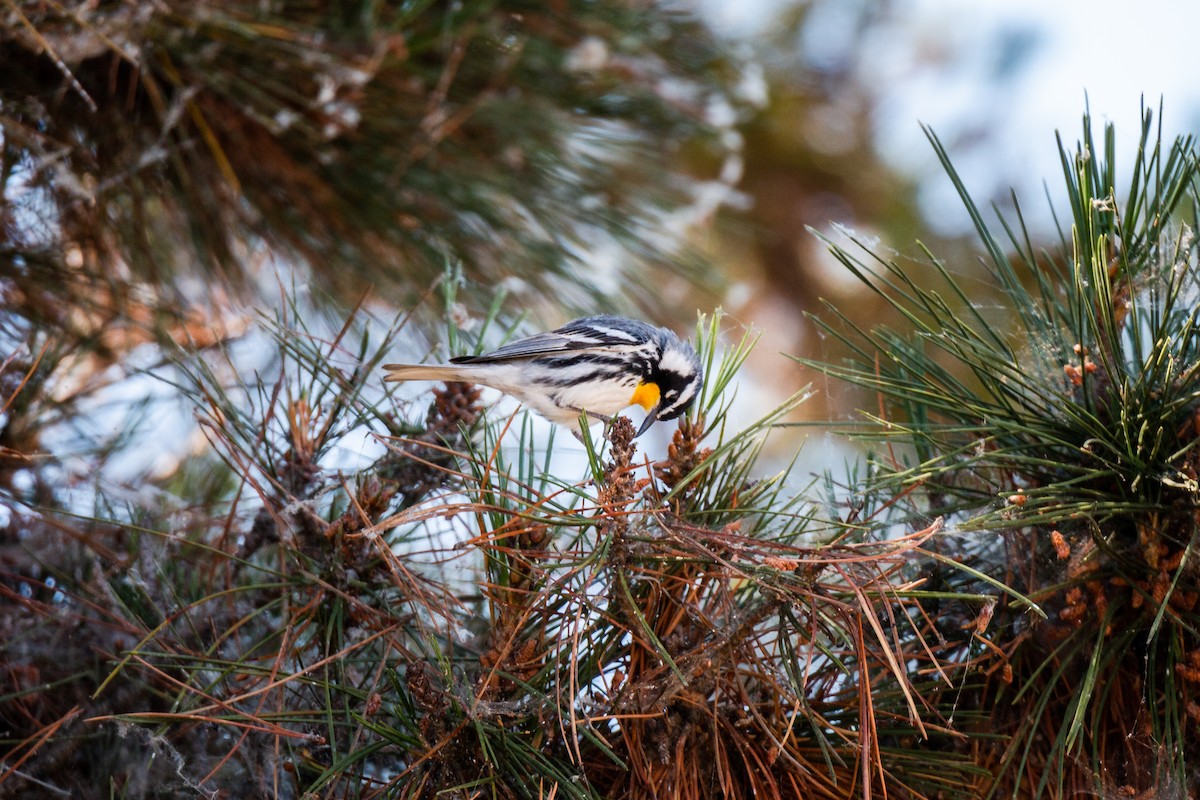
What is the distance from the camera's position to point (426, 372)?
183 cm

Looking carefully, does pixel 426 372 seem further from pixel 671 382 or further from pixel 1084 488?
pixel 1084 488

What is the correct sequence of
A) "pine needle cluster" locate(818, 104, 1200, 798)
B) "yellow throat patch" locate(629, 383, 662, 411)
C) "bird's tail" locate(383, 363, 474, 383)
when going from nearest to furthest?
"pine needle cluster" locate(818, 104, 1200, 798), "bird's tail" locate(383, 363, 474, 383), "yellow throat patch" locate(629, 383, 662, 411)

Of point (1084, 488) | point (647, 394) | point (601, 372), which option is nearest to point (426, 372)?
point (601, 372)

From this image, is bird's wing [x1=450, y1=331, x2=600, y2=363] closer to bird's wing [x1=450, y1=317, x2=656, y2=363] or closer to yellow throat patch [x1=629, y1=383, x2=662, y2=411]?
bird's wing [x1=450, y1=317, x2=656, y2=363]

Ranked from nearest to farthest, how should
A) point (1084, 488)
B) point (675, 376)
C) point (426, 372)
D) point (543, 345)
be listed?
point (1084, 488) < point (426, 372) < point (543, 345) < point (675, 376)

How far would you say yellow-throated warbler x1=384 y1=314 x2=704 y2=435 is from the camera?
206 centimetres

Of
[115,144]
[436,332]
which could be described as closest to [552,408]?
[436,332]

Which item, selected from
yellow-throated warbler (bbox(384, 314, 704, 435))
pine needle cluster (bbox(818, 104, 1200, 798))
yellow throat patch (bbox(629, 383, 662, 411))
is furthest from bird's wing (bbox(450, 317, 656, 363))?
pine needle cluster (bbox(818, 104, 1200, 798))


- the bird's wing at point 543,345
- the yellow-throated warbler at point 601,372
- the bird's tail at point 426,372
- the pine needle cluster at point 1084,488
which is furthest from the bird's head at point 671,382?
the pine needle cluster at point 1084,488

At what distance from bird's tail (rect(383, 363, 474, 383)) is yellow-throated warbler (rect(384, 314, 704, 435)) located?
0.13 m

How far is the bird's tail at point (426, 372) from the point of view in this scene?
1.79 meters

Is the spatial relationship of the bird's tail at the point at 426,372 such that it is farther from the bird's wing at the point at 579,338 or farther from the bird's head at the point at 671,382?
the bird's head at the point at 671,382

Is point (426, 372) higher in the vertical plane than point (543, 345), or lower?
lower

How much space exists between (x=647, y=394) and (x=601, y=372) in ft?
0.42
